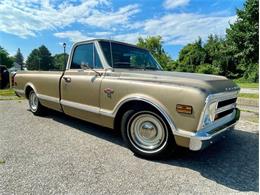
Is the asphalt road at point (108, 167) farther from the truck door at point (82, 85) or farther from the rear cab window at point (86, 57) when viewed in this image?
the rear cab window at point (86, 57)

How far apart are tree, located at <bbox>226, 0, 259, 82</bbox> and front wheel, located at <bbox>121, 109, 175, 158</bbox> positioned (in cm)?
2725

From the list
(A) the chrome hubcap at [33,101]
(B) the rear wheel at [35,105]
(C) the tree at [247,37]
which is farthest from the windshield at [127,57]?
(C) the tree at [247,37]

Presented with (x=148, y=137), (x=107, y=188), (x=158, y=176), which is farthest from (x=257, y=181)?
(x=107, y=188)

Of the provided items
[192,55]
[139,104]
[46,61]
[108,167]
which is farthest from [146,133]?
[192,55]

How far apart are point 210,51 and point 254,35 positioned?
767 inches

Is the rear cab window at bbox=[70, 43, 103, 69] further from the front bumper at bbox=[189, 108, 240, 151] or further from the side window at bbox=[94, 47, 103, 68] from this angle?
the front bumper at bbox=[189, 108, 240, 151]

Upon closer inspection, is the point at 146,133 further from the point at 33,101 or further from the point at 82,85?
the point at 33,101

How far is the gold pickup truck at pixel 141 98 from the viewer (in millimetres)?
3117

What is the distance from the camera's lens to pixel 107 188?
2801 millimetres

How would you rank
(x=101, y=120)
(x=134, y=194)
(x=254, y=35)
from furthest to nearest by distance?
(x=254, y=35), (x=101, y=120), (x=134, y=194)

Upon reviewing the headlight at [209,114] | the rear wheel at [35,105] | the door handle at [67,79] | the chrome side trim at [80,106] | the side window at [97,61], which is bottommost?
the rear wheel at [35,105]

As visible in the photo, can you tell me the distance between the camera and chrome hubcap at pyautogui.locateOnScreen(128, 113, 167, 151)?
3571 millimetres

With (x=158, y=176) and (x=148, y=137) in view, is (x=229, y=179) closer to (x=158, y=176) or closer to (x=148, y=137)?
(x=158, y=176)

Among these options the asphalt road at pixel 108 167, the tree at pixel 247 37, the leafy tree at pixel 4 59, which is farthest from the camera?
the leafy tree at pixel 4 59
